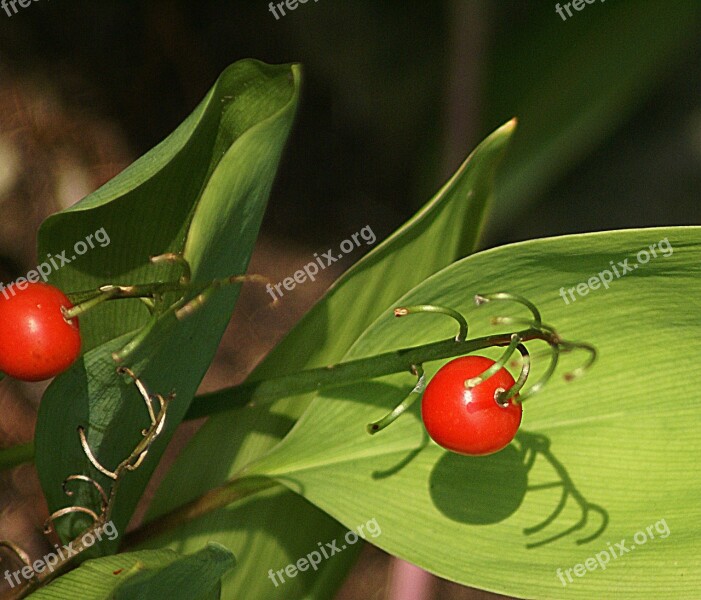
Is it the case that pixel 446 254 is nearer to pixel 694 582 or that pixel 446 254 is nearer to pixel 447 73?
pixel 694 582

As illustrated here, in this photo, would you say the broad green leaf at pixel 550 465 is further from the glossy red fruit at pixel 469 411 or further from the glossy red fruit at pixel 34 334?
the glossy red fruit at pixel 34 334

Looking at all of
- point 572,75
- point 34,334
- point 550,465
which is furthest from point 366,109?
point 34,334

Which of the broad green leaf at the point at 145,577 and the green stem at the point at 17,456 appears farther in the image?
the green stem at the point at 17,456

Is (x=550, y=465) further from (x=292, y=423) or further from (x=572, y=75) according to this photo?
(x=572, y=75)

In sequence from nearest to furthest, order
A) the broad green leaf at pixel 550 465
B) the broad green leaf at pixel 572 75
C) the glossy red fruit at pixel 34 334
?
the glossy red fruit at pixel 34 334 → the broad green leaf at pixel 550 465 → the broad green leaf at pixel 572 75

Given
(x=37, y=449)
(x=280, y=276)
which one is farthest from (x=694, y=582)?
(x=280, y=276)

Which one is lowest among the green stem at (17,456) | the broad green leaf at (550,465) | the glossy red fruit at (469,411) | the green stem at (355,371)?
the broad green leaf at (550,465)

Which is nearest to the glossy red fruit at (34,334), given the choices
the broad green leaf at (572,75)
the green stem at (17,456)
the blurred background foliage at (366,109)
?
the green stem at (17,456)
